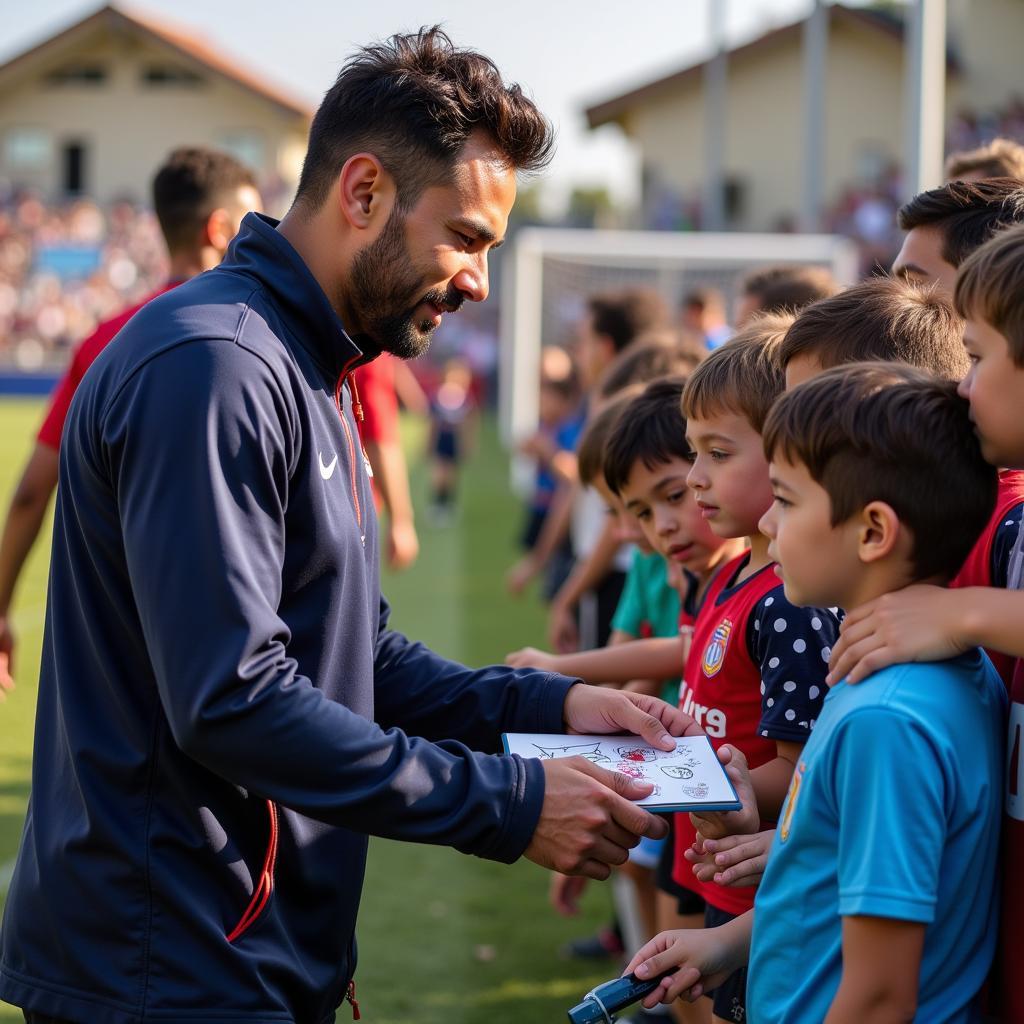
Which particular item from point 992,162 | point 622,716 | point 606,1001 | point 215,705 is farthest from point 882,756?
point 992,162

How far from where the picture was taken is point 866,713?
177 cm

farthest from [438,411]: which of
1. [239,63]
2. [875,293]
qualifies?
[239,63]

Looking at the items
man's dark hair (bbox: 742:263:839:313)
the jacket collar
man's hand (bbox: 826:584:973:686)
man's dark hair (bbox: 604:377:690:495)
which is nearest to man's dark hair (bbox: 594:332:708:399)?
man's dark hair (bbox: 742:263:839:313)

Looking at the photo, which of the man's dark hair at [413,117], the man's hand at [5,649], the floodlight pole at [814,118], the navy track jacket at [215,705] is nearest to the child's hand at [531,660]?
the navy track jacket at [215,705]

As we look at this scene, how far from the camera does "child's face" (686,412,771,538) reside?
8.89 ft

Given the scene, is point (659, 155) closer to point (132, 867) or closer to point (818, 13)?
point (818, 13)

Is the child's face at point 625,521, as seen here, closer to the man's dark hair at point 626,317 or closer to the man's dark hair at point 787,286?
the man's dark hair at point 787,286

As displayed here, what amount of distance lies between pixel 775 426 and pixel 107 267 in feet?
148

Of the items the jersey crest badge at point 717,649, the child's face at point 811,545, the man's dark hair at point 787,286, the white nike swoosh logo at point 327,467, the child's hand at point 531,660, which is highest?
the man's dark hair at point 787,286

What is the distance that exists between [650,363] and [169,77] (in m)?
50.1

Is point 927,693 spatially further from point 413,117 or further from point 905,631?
point 413,117

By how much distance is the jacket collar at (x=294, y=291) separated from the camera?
2266 mm

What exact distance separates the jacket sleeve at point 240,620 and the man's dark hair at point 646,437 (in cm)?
143

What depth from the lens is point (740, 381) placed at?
2.71 meters
